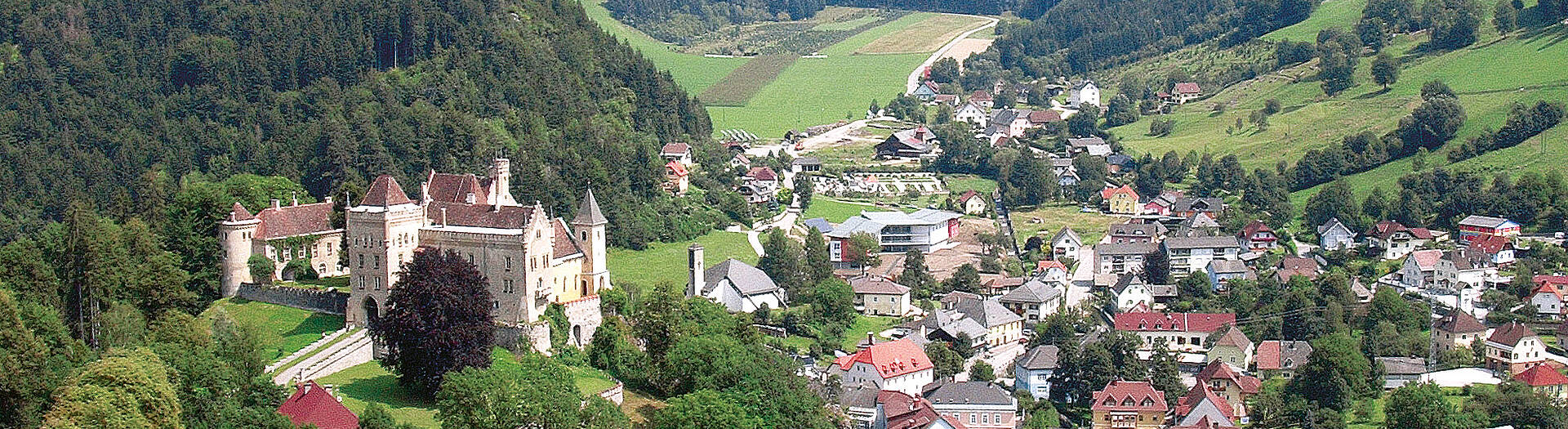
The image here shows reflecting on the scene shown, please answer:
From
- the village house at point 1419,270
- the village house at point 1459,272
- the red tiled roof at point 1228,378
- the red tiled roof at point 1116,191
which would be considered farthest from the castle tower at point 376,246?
the red tiled roof at point 1116,191

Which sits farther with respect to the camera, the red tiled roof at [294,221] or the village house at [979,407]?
the village house at [979,407]

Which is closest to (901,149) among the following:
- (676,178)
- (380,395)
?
(676,178)

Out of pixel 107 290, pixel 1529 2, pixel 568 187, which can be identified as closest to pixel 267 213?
pixel 107 290

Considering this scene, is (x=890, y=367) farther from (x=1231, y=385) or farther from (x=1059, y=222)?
(x=1059, y=222)

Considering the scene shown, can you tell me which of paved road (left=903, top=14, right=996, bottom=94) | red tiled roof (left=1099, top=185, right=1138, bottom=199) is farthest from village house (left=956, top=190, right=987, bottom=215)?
paved road (left=903, top=14, right=996, bottom=94)

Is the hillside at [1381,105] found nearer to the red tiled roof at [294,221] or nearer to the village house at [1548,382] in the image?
the village house at [1548,382]

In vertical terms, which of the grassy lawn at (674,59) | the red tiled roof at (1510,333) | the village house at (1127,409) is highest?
the grassy lawn at (674,59)
